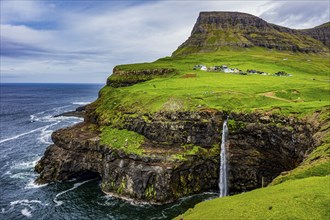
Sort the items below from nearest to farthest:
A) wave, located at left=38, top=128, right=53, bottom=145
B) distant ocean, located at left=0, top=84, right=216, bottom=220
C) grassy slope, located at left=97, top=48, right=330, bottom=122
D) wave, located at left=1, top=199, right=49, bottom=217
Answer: distant ocean, located at left=0, top=84, right=216, bottom=220
wave, located at left=1, top=199, right=49, bottom=217
grassy slope, located at left=97, top=48, right=330, bottom=122
wave, located at left=38, top=128, right=53, bottom=145

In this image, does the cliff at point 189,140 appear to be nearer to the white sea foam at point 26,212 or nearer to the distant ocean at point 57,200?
the distant ocean at point 57,200

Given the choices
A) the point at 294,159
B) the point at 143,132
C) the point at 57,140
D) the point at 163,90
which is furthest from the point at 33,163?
the point at 294,159

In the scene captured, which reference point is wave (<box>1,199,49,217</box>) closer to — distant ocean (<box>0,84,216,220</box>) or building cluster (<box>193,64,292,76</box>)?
distant ocean (<box>0,84,216,220</box>)

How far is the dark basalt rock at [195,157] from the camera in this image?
57.7 metres

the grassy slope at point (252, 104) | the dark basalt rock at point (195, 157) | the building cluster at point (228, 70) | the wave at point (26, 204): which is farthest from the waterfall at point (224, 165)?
the building cluster at point (228, 70)

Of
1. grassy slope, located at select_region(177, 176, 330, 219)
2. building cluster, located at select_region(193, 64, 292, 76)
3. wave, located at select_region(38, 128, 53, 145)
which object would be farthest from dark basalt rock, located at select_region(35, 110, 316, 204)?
building cluster, located at select_region(193, 64, 292, 76)

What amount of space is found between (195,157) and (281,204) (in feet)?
110

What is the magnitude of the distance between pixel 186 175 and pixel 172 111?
15013 mm

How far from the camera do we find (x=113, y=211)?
54.2 meters

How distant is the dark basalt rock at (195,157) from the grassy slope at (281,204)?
2203 cm

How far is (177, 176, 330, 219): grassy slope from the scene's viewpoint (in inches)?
1063

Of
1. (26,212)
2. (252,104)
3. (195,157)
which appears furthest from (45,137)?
(252,104)

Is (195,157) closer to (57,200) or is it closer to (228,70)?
(57,200)

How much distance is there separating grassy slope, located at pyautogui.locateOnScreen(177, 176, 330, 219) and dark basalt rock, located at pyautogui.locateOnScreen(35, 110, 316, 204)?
22.0 metres
